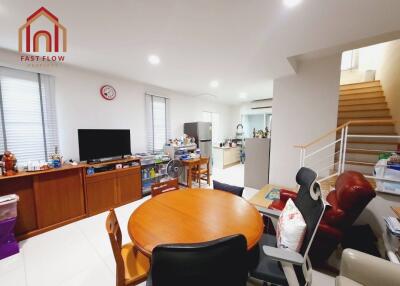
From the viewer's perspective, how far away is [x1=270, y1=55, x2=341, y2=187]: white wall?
301 cm

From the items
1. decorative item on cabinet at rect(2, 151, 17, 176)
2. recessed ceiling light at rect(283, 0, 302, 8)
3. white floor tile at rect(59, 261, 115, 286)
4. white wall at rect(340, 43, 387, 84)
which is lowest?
white floor tile at rect(59, 261, 115, 286)

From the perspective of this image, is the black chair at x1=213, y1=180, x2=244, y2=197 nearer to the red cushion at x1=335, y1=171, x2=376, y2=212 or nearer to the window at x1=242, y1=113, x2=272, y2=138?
the red cushion at x1=335, y1=171, x2=376, y2=212

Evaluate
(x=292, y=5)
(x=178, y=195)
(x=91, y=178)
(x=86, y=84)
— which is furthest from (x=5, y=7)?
(x=292, y=5)

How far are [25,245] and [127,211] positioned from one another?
1.26m

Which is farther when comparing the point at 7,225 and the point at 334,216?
the point at 7,225

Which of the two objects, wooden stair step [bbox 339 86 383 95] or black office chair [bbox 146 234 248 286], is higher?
wooden stair step [bbox 339 86 383 95]

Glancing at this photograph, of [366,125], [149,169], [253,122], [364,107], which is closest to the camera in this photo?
[366,125]

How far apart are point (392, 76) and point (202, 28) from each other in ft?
13.8

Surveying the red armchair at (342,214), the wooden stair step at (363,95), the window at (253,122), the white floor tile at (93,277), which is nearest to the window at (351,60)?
the wooden stair step at (363,95)

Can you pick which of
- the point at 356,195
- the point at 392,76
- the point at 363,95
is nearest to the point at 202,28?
the point at 356,195

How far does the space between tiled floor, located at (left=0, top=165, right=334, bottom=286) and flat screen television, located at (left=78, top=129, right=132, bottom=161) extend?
45.0 inches

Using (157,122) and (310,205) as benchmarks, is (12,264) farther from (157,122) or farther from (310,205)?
(157,122)

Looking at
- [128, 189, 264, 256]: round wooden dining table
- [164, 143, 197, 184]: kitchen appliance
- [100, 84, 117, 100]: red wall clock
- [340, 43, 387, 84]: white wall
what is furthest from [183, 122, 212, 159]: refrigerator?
Answer: [340, 43, 387, 84]: white wall

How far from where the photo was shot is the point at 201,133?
5.05 meters
